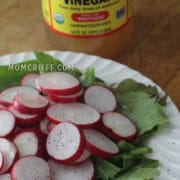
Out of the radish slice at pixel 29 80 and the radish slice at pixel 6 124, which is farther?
the radish slice at pixel 29 80

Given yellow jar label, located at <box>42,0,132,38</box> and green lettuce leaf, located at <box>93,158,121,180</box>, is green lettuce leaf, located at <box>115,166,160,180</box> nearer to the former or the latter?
green lettuce leaf, located at <box>93,158,121,180</box>

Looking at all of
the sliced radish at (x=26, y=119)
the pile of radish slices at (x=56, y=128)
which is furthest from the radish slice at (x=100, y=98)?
the sliced radish at (x=26, y=119)

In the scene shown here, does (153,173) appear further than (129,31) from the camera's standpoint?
No

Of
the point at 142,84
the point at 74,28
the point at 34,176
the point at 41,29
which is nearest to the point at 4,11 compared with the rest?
the point at 41,29

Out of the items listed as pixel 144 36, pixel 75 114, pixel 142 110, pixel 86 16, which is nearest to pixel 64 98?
pixel 75 114

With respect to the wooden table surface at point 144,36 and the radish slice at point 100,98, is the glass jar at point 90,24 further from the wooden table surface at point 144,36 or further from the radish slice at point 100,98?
the radish slice at point 100,98

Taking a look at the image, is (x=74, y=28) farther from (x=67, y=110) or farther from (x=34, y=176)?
(x=34, y=176)
